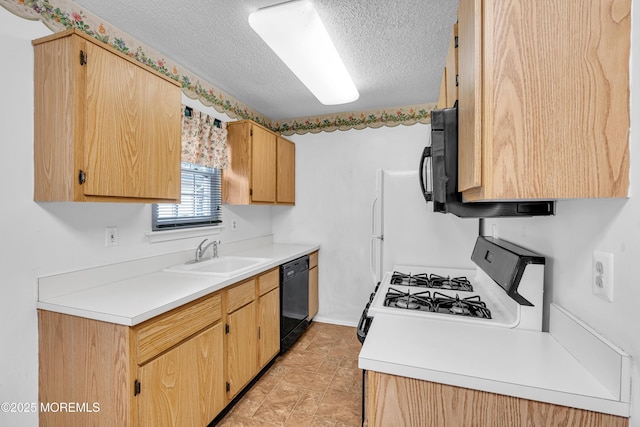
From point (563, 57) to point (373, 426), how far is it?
46.1 inches

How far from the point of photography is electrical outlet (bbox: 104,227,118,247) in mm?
1728

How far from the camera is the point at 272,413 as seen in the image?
1938 millimetres

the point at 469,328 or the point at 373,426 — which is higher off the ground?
the point at 469,328

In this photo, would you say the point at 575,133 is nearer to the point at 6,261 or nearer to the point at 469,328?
the point at 469,328

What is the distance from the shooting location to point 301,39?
5.24 feet

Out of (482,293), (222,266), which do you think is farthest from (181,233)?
(482,293)

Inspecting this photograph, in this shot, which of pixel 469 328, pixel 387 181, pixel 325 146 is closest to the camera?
pixel 469 328

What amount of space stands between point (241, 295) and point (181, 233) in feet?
2.33

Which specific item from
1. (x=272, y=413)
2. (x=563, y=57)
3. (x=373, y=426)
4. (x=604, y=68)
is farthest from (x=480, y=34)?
(x=272, y=413)

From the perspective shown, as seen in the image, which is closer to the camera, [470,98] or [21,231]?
→ [470,98]

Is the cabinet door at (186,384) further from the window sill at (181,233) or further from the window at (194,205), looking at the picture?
the window at (194,205)

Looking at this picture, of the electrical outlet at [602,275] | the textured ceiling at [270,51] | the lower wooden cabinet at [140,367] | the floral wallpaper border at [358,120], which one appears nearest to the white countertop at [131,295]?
the lower wooden cabinet at [140,367]

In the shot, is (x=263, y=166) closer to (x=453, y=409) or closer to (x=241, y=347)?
(x=241, y=347)

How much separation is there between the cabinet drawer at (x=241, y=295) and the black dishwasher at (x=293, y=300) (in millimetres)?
463
